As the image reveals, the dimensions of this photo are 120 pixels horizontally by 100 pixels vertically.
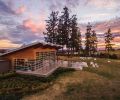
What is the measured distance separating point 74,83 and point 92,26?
205ft

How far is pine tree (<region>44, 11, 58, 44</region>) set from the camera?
219 feet

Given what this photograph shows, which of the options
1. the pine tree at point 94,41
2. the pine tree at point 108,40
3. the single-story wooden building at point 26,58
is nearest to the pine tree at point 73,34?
the pine tree at point 94,41

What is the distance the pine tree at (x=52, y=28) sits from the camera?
6662cm

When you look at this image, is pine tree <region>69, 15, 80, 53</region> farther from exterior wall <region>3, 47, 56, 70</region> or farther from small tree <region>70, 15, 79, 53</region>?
exterior wall <region>3, 47, 56, 70</region>

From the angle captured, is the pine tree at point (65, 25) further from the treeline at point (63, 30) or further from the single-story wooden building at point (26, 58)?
the single-story wooden building at point (26, 58)

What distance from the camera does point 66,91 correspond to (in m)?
21.8

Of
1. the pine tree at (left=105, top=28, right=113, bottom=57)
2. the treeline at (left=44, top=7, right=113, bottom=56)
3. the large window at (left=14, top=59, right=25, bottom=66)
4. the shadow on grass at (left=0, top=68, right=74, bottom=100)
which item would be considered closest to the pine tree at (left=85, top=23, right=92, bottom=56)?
the pine tree at (left=105, top=28, right=113, bottom=57)

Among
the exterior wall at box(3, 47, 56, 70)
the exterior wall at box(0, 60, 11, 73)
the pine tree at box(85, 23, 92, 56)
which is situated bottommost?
the exterior wall at box(0, 60, 11, 73)

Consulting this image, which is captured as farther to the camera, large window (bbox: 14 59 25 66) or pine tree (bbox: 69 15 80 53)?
pine tree (bbox: 69 15 80 53)

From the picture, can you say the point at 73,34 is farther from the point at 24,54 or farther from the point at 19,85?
the point at 19,85

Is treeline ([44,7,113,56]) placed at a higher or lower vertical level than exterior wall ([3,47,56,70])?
higher

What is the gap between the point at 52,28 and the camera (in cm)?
6800

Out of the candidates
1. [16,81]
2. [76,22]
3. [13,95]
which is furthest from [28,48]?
[76,22]

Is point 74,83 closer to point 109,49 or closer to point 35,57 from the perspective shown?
point 35,57
